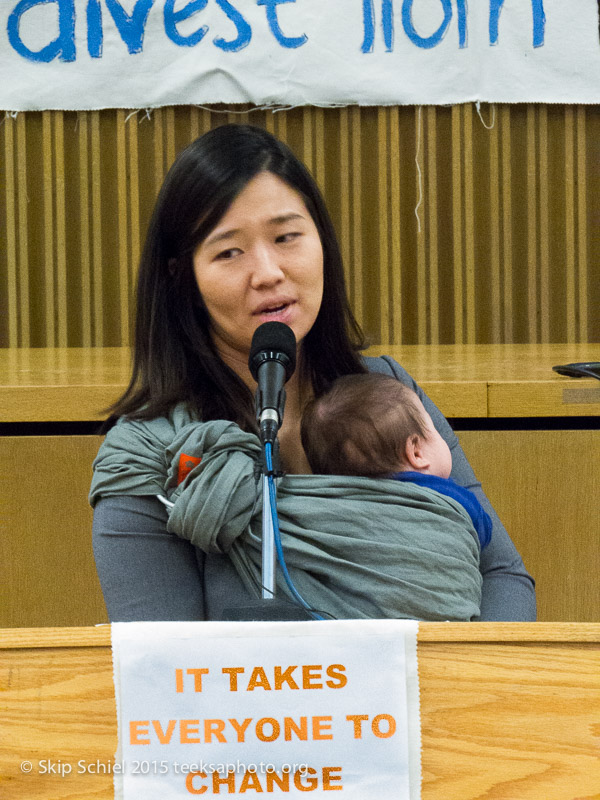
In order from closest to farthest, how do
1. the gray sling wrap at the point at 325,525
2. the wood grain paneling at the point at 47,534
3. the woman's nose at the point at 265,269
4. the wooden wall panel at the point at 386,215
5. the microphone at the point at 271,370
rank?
the microphone at the point at 271,370
the gray sling wrap at the point at 325,525
the woman's nose at the point at 265,269
the wood grain paneling at the point at 47,534
the wooden wall panel at the point at 386,215

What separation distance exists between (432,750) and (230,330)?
0.58 m

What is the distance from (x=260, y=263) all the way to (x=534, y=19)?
2.11 metres

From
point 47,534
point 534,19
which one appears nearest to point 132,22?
point 534,19

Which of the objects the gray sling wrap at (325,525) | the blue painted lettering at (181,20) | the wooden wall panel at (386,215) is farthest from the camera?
the wooden wall panel at (386,215)

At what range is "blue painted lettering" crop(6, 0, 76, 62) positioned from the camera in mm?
2754

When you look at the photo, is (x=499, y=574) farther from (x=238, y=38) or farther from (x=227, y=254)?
(x=238, y=38)

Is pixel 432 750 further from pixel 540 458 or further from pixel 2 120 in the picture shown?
pixel 2 120

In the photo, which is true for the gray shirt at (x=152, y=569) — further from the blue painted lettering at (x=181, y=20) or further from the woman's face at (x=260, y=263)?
→ the blue painted lettering at (x=181, y=20)

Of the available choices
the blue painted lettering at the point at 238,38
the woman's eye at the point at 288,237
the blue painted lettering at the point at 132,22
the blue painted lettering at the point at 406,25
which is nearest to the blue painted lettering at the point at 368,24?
the blue painted lettering at the point at 406,25

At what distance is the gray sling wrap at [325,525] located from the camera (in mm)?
924

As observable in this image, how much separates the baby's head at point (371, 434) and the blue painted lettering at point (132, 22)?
2.02m

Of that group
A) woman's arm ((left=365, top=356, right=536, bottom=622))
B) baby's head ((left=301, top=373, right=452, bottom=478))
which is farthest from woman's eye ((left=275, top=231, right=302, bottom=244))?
woman's arm ((left=365, top=356, right=536, bottom=622))

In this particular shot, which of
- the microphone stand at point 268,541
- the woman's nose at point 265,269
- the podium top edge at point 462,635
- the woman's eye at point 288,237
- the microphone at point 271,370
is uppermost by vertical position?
the woman's eye at point 288,237

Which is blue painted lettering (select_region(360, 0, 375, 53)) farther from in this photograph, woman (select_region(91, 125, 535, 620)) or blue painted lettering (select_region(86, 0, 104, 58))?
woman (select_region(91, 125, 535, 620))
